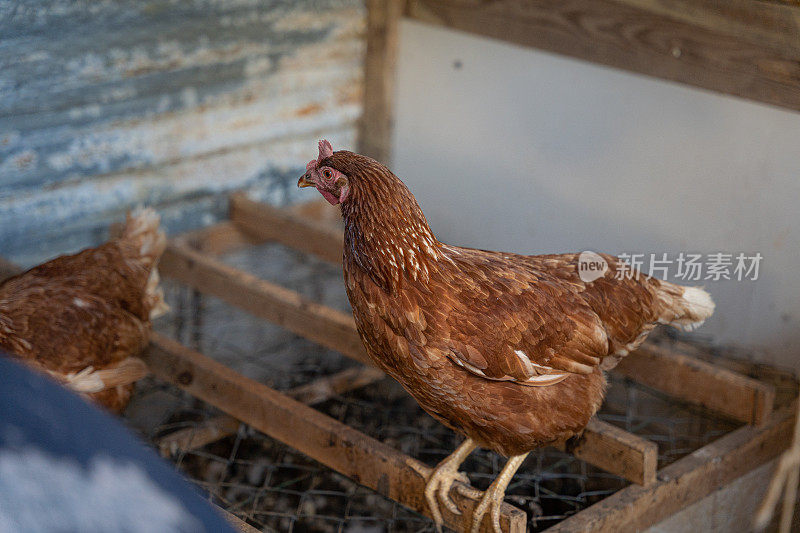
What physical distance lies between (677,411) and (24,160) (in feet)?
6.42

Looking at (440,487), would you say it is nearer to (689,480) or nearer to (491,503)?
(491,503)

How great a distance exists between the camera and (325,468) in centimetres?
215

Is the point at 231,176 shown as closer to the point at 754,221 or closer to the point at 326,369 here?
the point at 326,369

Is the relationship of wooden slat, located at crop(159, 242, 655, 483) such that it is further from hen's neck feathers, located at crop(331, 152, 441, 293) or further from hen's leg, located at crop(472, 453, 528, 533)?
hen's neck feathers, located at crop(331, 152, 441, 293)

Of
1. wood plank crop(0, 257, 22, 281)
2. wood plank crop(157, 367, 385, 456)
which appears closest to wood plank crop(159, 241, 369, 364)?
wood plank crop(157, 367, 385, 456)

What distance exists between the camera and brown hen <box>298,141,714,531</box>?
4.47 feet

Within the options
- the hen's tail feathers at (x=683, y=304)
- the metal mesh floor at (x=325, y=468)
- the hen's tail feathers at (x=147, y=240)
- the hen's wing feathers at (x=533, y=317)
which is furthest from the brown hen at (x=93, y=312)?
the hen's tail feathers at (x=683, y=304)

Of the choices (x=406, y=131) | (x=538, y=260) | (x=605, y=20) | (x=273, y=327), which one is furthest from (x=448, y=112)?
(x=538, y=260)

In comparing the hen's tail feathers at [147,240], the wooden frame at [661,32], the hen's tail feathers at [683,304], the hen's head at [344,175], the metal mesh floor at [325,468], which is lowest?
the metal mesh floor at [325,468]

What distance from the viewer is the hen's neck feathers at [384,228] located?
1355 millimetres

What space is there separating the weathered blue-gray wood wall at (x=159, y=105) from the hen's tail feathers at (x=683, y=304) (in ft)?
5.30

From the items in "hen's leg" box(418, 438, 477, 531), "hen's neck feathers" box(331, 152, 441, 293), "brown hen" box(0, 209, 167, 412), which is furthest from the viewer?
"brown hen" box(0, 209, 167, 412)

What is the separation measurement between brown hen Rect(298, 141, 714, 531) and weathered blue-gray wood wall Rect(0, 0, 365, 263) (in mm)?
1162

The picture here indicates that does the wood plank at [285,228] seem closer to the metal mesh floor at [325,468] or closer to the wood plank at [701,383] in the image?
the metal mesh floor at [325,468]
